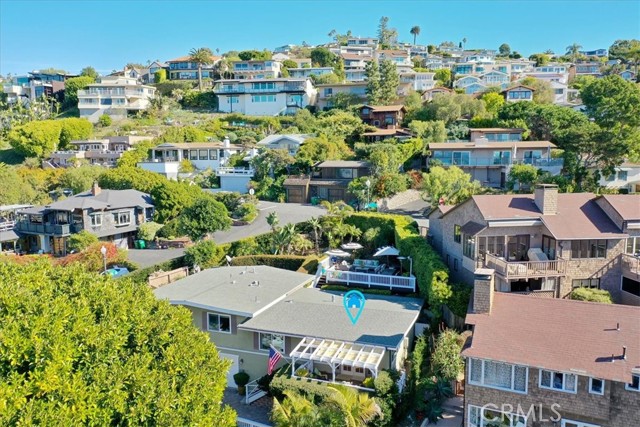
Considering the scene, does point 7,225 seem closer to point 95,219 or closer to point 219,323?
point 95,219

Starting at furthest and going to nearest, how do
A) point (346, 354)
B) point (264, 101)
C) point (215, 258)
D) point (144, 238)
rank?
point (264, 101) < point (144, 238) < point (215, 258) < point (346, 354)

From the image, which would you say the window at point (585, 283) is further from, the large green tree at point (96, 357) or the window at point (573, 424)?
the large green tree at point (96, 357)

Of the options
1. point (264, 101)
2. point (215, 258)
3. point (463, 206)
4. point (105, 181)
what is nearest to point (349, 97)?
point (264, 101)

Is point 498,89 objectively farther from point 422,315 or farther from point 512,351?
point 512,351

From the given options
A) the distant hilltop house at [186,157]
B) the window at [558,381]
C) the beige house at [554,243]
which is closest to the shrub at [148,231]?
the distant hilltop house at [186,157]

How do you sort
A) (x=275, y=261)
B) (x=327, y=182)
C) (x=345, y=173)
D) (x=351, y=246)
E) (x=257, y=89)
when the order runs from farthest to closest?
1. (x=257, y=89)
2. (x=345, y=173)
3. (x=327, y=182)
4. (x=275, y=261)
5. (x=351, y=246)

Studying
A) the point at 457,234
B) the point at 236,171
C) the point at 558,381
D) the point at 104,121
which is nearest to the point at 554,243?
the point at 457,234

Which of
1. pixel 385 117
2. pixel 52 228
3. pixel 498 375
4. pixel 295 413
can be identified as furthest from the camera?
pixel 385 117
